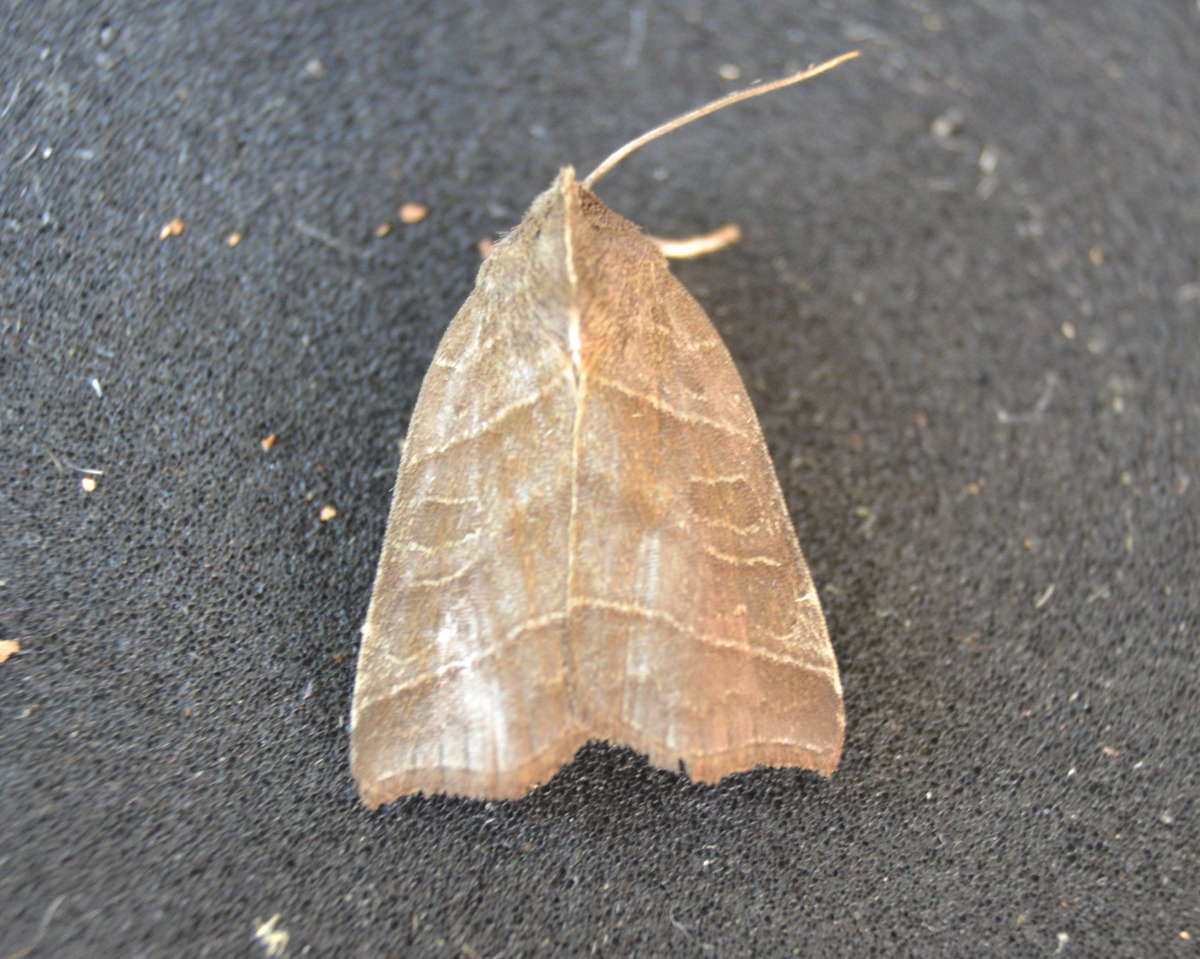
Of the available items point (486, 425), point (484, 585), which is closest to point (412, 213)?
point (486, 425)

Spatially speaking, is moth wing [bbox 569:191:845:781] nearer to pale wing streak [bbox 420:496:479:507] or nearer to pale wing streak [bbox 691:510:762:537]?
pale wing streak [bbox 691:510:762:537]

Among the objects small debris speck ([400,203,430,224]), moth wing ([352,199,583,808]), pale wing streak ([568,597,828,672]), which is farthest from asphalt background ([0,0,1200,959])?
pale wing streak ([568,597,828,672])

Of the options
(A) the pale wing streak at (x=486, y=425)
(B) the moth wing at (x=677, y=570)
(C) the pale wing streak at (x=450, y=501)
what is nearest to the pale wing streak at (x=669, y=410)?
(B) the moth wing at (x=677, y=570)

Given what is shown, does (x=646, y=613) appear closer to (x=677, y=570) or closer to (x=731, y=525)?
(x=677, y=570)

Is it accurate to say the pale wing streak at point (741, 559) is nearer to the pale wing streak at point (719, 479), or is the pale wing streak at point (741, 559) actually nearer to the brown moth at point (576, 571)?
the brown moth at point (576, 571)

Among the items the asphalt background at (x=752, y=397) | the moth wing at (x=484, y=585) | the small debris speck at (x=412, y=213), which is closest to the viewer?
the moth wing at (x=484, y=585)

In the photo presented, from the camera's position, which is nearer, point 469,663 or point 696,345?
point 469,663
